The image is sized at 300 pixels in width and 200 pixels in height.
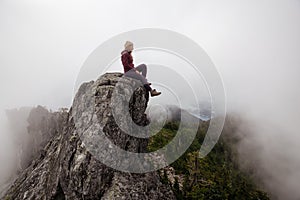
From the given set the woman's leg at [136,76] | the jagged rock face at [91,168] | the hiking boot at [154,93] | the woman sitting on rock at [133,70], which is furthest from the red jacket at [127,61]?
the hiking boot at [154,93]

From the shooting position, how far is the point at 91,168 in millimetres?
15961

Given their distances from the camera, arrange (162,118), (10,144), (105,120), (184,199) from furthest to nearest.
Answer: (10,144) → (184,199) → (162,118) → (105,120)

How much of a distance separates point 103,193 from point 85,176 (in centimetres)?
142

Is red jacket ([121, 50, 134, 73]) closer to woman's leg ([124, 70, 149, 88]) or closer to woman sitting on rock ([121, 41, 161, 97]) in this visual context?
woman sitting on rock ([121, 41, 161, 97])

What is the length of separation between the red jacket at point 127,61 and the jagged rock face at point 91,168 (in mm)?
1337

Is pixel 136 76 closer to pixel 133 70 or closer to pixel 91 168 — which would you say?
pixel 133 70

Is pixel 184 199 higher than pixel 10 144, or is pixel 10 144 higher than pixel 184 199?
pixel 10 144

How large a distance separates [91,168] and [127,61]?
717 cm

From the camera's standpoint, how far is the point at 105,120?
17000 mm

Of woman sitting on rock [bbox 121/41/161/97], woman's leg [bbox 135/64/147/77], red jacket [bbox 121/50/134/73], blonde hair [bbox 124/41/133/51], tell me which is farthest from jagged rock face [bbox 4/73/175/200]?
blonde hair [bbox 124/41/133/51]

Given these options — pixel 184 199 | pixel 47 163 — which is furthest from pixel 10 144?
pixel 47 163

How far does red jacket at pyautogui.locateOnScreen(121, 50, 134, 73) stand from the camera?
18016 millimetres

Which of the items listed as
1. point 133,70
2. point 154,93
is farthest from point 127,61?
point 154,93

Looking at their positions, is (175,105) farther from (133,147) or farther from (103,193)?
(103,193)
